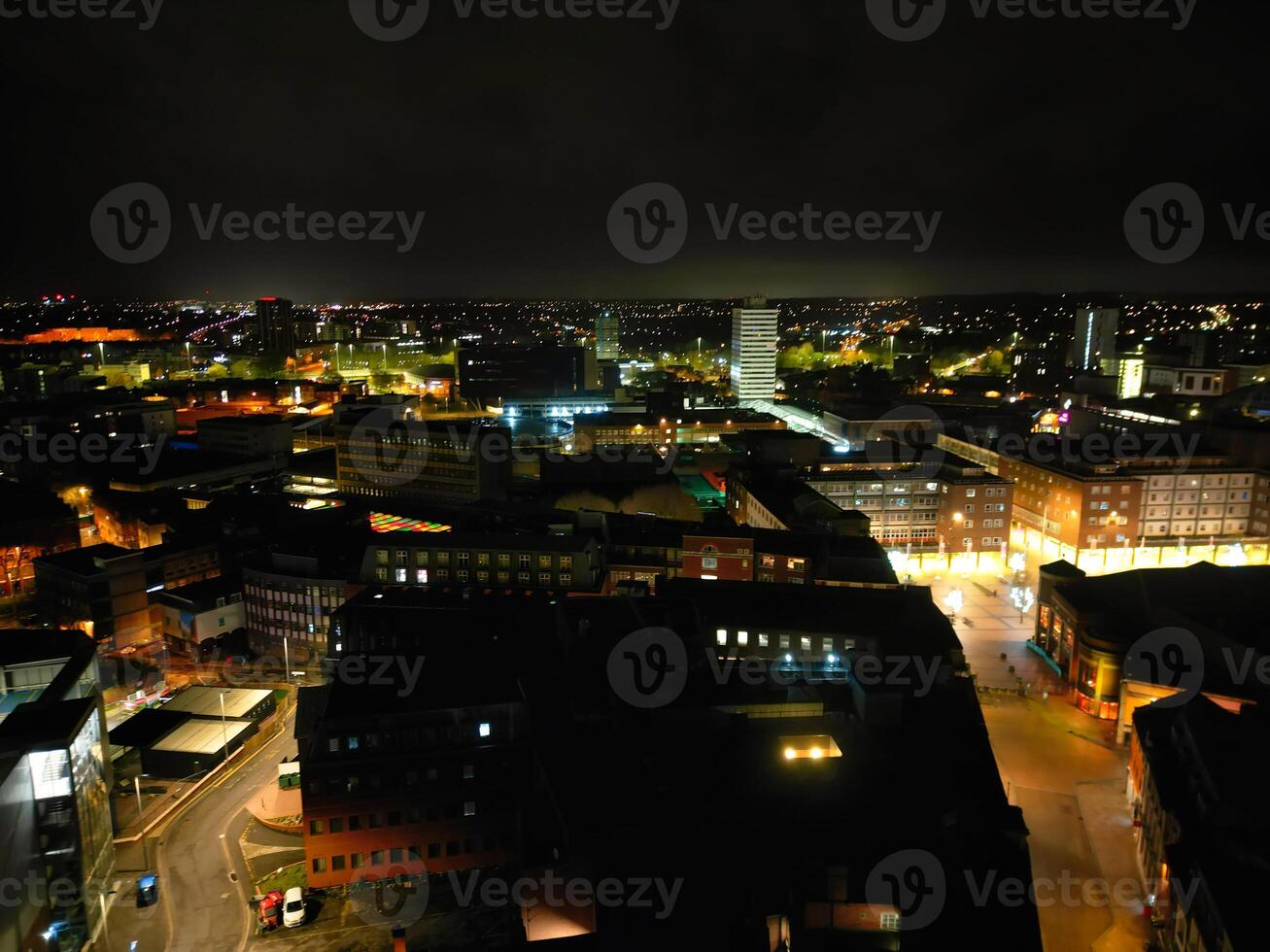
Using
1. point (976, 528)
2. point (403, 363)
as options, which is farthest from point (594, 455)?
point (403, 363)

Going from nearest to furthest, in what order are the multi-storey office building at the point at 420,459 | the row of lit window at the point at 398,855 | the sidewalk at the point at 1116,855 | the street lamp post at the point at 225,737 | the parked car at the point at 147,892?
the sidewalk at the point at 1116,855 → the parked car at the point at 147,892 → the row of lit window at the point at 398,855 → the street lamp post at the point at 225,737 → the multi-storey office building at the point at 420,459

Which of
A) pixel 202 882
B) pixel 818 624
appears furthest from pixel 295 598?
pixel 818 624

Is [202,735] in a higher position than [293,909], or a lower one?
higher

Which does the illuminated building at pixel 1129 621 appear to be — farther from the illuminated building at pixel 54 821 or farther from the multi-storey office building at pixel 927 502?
the illuminated building at pixel 54 821

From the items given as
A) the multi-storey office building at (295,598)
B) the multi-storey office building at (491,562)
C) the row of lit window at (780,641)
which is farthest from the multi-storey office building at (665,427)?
the row of lit window at (780,641)

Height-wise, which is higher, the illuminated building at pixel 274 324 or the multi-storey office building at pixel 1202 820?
the illuminated building at pixel 274 324

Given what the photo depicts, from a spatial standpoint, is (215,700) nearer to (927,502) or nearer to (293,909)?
(293,909)
